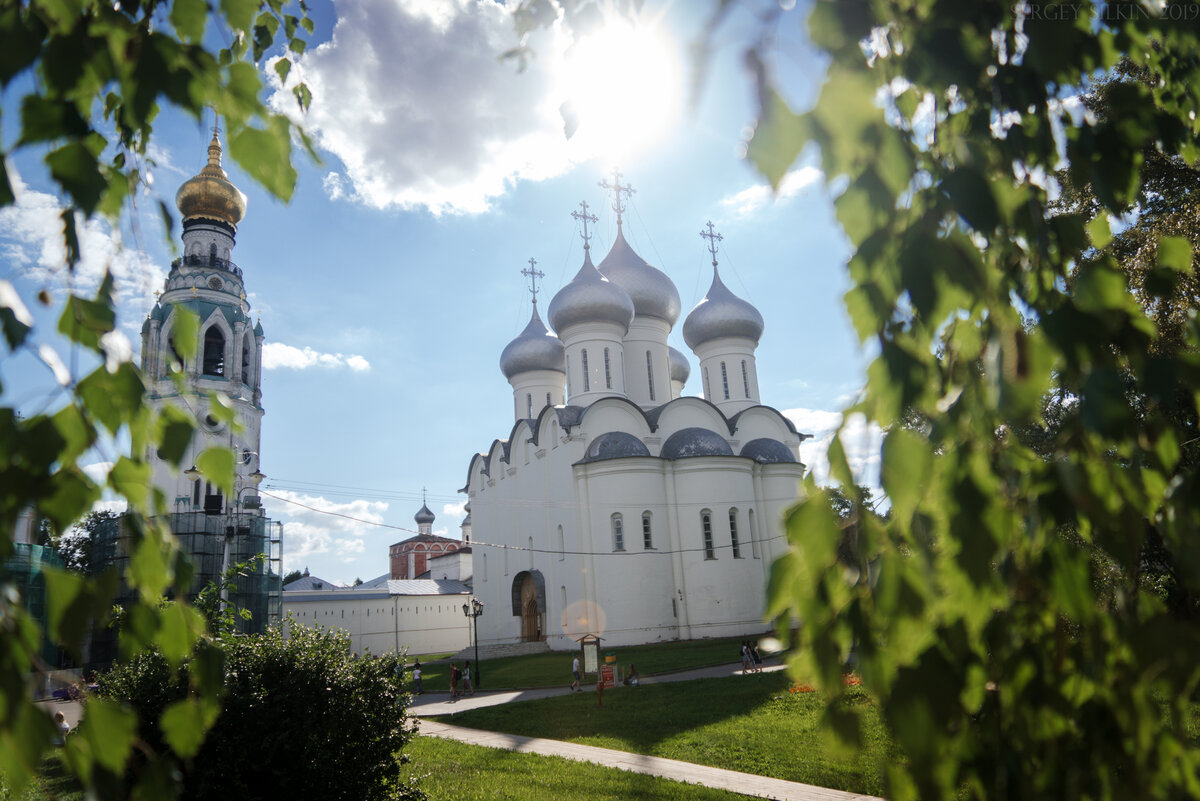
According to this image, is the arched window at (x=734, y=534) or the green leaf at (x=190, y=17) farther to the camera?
the arched window at (x=734, y=534)

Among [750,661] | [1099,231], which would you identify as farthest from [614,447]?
[1099,231]

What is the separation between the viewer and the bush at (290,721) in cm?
654

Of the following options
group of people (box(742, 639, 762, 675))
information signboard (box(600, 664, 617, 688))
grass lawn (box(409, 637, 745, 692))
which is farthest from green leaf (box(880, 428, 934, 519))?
grass lawn (box(409, 637, 745, 692))

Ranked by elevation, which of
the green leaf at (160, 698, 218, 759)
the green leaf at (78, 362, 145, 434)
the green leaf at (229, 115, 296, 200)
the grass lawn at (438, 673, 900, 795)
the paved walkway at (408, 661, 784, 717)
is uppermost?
the green leaf at (229, 115, 296, 200)

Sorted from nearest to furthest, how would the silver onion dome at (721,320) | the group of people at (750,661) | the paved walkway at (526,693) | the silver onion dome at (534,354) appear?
the paved walkway at (526,693)
the group of people at (750,661)
the silver onion dome at (721,320)
the silver onion dome at (534,354)

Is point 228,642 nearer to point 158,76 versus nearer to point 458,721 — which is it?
point 158,76

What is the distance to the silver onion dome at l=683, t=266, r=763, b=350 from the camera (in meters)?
32.6

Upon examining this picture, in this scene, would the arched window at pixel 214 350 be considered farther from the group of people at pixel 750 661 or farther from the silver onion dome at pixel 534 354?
the group of people at pixel 750 661

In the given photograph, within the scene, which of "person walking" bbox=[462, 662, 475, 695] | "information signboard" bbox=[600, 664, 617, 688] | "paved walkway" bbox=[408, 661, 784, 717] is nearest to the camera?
"information signboard" bbox=[600, 664, 617, 688]

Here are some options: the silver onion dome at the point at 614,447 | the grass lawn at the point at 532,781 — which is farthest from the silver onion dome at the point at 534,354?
the grass lawn at the point at 532,781

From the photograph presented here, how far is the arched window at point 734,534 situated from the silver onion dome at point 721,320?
872 centimetres

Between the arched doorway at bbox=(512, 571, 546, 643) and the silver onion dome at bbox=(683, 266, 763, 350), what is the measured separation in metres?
12.1

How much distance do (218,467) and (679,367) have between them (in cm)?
3762

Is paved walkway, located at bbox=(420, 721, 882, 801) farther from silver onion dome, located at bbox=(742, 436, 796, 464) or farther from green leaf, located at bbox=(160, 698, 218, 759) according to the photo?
silver onion dome, located at bbox=(742, 436, 796, 464)
